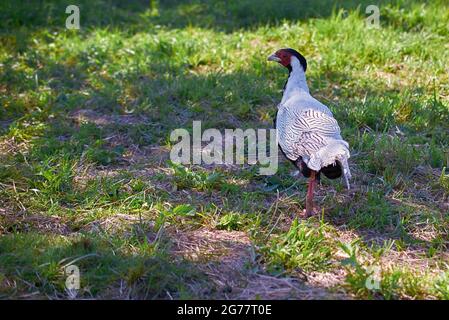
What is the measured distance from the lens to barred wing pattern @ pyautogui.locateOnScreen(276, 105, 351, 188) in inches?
168

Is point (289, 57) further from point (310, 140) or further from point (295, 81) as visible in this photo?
point (310, 140)

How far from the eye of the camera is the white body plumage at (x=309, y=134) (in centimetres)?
426

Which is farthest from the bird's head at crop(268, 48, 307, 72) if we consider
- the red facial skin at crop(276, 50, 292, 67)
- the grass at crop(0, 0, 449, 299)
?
the grass at crop(0, 0, 449, 299)

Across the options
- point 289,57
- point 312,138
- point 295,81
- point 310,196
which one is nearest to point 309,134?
point 312,138

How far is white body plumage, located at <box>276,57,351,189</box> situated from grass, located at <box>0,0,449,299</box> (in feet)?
1.43

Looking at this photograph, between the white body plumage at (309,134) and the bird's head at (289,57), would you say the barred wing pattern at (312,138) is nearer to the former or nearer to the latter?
the white body plumage at (309,134)

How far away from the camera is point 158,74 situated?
7.11 m

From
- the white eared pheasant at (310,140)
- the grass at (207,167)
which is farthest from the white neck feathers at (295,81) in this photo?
the grass at (207,167)

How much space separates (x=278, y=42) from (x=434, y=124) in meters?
2.36

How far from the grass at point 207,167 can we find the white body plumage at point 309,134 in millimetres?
437

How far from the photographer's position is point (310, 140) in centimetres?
452

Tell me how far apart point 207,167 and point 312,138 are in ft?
4.04
